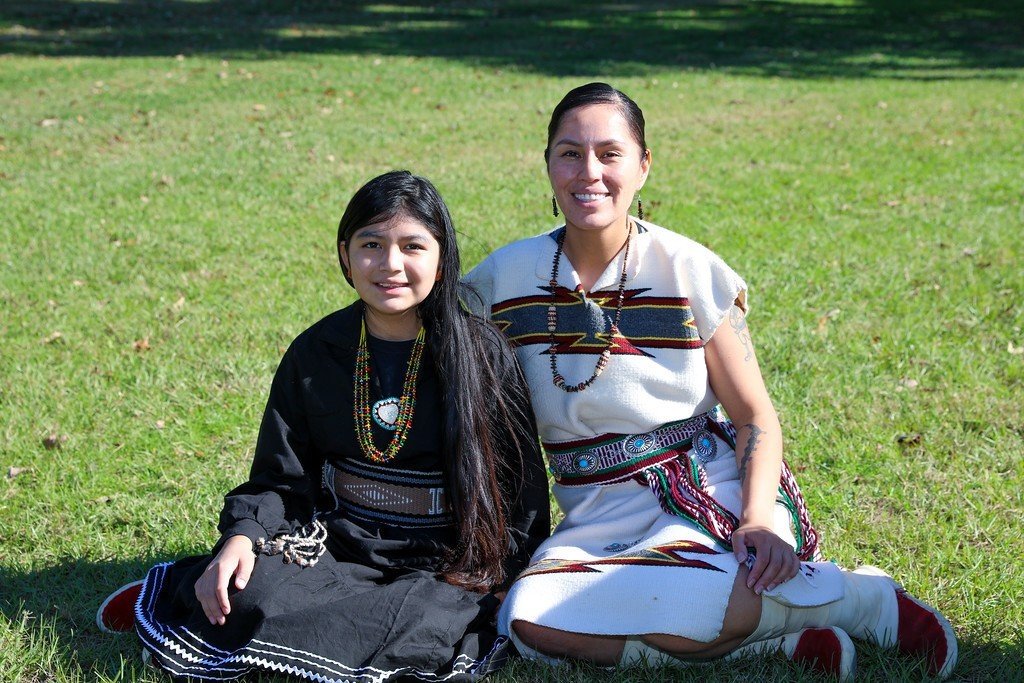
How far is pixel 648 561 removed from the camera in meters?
2.94

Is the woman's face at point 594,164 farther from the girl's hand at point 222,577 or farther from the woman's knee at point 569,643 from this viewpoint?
the girl's hand at point 222,577

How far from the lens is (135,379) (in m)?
5.12

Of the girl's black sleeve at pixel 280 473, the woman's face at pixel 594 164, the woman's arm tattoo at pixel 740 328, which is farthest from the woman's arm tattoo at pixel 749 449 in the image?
the girl's black sleeve at pixel 280 473

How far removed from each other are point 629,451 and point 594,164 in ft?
2.80

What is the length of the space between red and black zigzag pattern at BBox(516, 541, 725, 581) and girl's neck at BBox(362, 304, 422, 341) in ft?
2.57

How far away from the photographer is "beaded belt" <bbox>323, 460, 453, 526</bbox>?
3.12m

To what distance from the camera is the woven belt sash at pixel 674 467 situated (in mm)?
3074

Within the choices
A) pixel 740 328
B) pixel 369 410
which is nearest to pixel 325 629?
pixel 369 410

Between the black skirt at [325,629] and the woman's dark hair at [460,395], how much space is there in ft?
0.52

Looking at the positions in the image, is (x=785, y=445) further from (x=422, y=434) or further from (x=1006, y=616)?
(x=422, y=434)

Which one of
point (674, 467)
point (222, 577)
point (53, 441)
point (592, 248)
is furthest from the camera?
point (53, 441)

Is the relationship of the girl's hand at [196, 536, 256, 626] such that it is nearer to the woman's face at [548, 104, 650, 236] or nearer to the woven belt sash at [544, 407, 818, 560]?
the woven belt sash at [544, 407, 818, 560]

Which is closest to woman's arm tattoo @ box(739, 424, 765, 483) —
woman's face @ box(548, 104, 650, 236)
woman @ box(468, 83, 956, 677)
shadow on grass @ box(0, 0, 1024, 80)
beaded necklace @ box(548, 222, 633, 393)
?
woman @ box(468, 83, 956, 677)

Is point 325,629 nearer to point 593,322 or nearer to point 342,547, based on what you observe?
point 342,547
